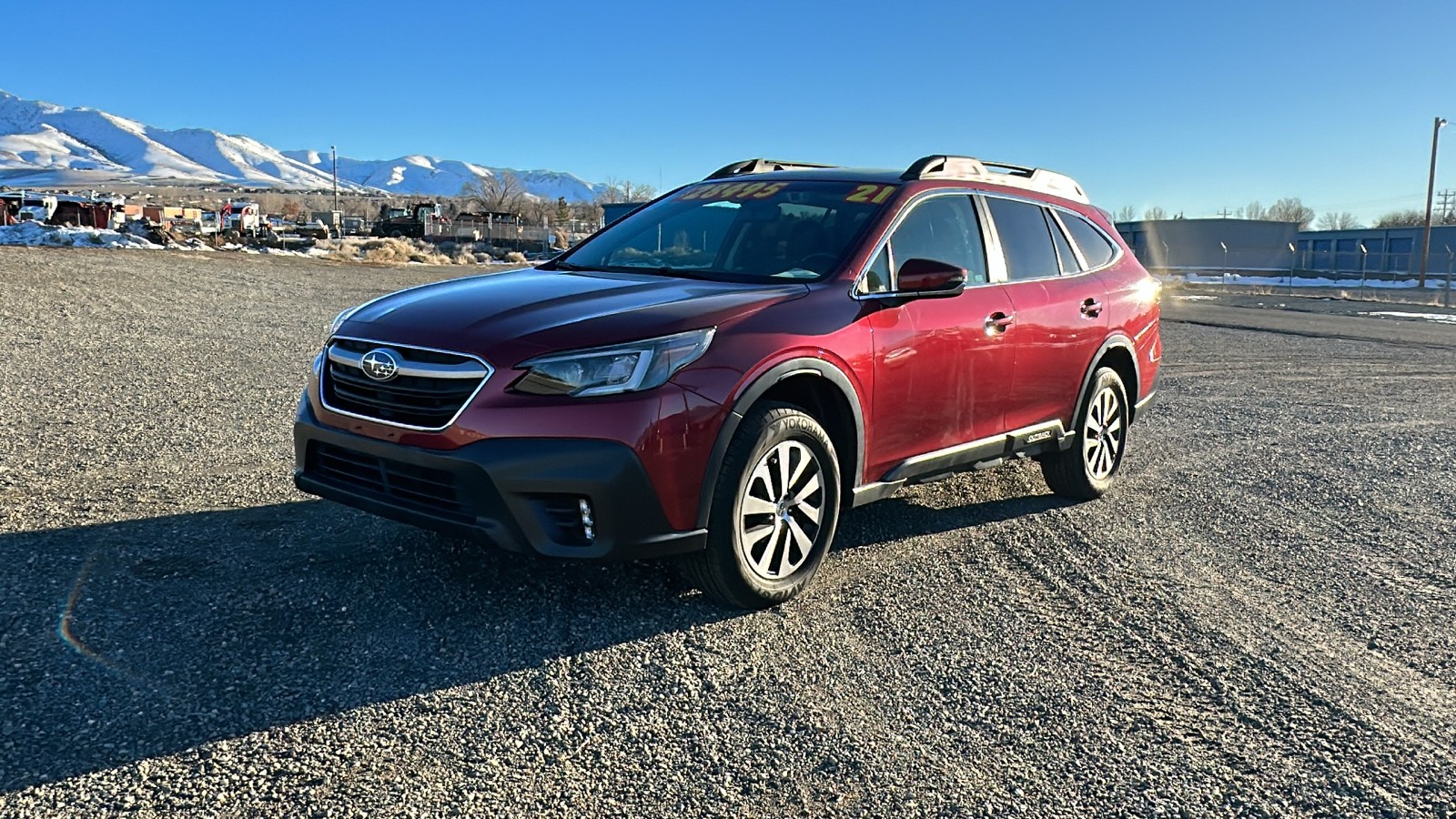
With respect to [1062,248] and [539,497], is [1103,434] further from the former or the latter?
[539,497]

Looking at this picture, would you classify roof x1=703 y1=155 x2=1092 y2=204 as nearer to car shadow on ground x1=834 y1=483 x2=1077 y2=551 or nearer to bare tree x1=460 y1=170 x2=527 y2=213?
car shadow on ground x1=834 y1=483 x2=1077 y2=551

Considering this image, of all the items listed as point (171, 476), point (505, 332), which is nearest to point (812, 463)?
point (505, 332)

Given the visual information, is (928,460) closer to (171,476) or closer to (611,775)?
(611,775)

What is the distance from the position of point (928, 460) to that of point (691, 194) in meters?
1.97

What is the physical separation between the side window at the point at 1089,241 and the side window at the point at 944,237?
1.16m

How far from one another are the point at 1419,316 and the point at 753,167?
2777 cm

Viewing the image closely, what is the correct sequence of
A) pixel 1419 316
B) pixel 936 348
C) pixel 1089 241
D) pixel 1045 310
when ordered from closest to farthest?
pixel 936 348 < pixel 1045 310 < pixel 1089 241 < pixel 1419 316

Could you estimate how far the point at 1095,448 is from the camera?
625cm

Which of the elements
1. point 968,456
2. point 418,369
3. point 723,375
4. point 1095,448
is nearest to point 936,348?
point 968,456

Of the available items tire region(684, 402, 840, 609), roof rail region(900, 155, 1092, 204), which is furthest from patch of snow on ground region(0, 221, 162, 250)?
tire region(684, 402, 840, 609)

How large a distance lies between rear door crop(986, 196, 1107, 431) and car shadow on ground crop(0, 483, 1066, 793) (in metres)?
1.28

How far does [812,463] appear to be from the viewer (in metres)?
4.26

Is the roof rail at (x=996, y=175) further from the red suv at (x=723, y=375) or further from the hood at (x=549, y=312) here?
the hood at (x=549, y=312)

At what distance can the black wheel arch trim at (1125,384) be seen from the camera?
19.8 ft
